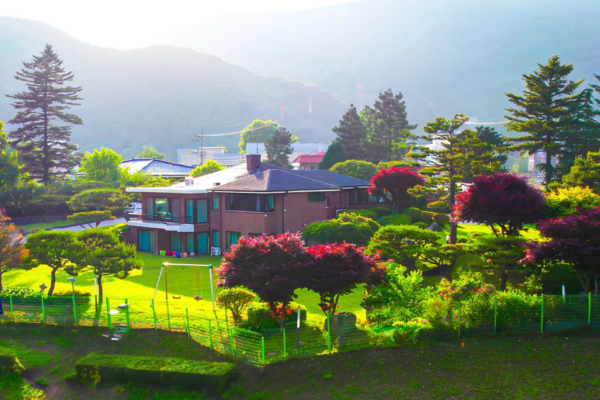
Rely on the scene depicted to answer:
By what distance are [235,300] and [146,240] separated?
25.0 metres

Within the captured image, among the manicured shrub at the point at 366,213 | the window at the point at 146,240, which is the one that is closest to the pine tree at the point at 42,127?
the window at the point at 146,240

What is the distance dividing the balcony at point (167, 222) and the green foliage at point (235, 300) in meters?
19.9

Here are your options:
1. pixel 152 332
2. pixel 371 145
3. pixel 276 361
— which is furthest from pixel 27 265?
pixel 371 145

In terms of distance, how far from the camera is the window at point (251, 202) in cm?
3838

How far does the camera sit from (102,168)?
68438 mm

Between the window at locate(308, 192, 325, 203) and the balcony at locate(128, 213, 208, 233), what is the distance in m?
8.27

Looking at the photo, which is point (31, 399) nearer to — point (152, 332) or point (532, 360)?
point (152, 332)

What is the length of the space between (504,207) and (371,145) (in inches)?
2460

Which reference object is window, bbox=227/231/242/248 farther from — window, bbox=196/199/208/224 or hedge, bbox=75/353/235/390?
hedge, bbox=75/353/235/390

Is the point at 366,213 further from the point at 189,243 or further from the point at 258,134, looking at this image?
the point at 258,134

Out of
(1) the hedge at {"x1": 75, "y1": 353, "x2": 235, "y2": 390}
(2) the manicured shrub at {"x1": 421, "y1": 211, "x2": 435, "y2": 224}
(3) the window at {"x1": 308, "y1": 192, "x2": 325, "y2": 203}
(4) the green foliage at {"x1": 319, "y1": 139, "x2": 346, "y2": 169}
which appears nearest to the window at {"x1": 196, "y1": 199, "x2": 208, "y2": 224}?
(3) the window at {"x1": 308, "y1": 192, "x2": 325, "y2": 203}

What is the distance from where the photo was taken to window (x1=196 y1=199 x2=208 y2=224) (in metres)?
41.2

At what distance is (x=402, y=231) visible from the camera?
84.9ft

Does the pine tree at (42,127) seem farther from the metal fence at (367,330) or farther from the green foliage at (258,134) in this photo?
the green foliage at (258,134)
